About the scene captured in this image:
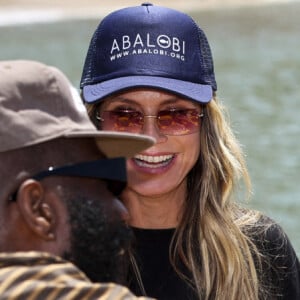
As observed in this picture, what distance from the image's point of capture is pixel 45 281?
1738 millimetres

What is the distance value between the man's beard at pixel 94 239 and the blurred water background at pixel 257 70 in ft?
17.5

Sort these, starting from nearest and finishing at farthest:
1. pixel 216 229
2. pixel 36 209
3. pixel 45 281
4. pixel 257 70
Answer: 1. pixel 45 281
2. pixel 36 209
3. pixel 216 229
4. pixel 257 70

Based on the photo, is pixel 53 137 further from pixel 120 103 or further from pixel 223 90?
pixel 223 90

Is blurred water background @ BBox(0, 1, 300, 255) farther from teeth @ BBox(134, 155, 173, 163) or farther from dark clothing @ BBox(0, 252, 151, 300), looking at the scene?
dark clothing @ BBox(0, 252, 151, 300)

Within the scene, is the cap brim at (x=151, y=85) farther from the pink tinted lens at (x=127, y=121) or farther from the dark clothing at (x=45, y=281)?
the dark clothing at (x=45, y=281)

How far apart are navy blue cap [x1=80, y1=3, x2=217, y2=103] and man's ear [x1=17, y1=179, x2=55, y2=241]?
1245mm

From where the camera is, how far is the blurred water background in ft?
30.8

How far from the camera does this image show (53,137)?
6.13ft

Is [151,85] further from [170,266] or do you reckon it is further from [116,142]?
[116,142]

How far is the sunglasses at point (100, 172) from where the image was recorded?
186cm

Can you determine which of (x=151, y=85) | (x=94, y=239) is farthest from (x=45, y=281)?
(x=151, y=85)

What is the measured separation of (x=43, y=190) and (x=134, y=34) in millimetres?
1347

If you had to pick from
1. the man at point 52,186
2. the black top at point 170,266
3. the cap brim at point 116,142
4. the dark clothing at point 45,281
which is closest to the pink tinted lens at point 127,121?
the black top at point 170,266

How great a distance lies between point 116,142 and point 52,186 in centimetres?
18
